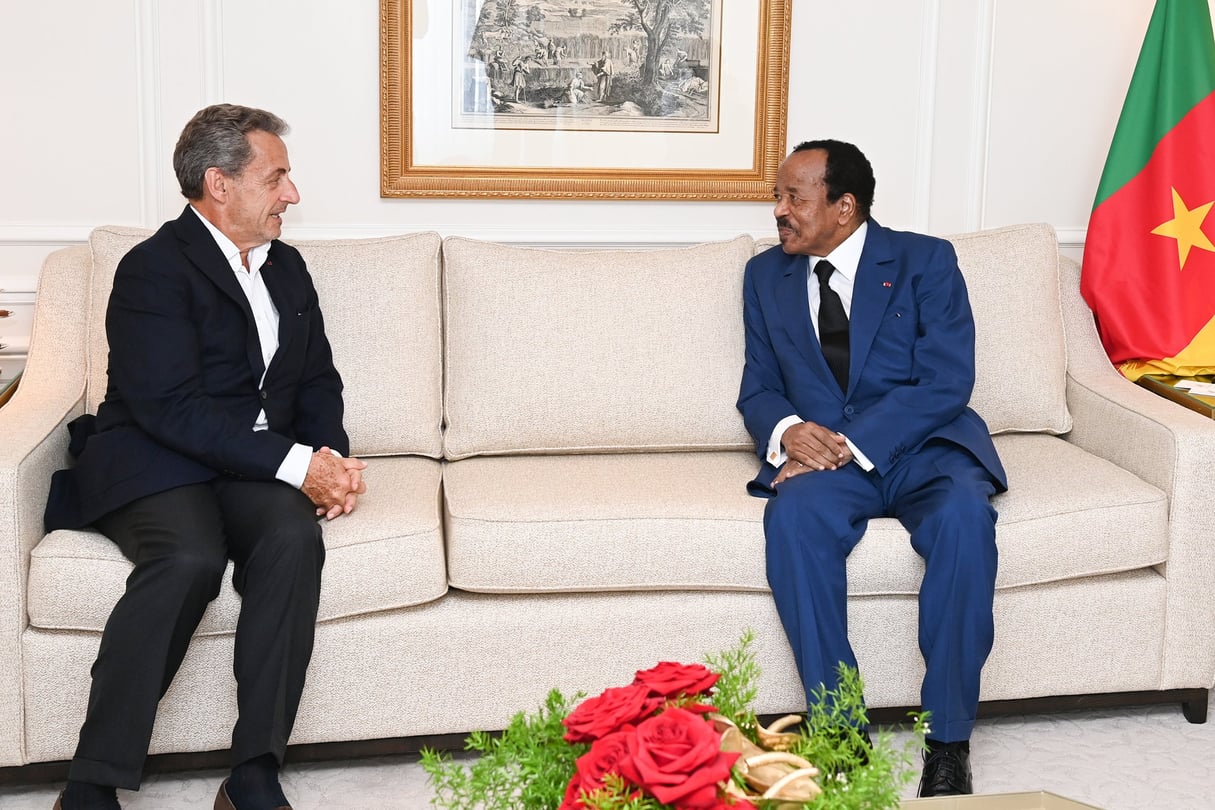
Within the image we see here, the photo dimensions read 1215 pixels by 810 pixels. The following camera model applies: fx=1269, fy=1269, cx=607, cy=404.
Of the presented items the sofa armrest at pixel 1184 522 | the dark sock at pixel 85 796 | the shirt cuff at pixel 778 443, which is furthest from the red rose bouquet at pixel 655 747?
the sofa armrest at pixel 1184 522

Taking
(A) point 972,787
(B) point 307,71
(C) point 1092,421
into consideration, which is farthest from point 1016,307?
(B) point 307,71

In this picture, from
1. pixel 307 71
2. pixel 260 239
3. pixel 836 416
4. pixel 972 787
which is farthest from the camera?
pixel 307 71

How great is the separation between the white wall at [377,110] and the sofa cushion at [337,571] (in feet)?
3.97

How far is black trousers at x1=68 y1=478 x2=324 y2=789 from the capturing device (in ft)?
7.07

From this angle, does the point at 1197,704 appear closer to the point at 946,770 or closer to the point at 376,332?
the point at 946,770

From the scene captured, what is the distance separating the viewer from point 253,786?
2.23 m

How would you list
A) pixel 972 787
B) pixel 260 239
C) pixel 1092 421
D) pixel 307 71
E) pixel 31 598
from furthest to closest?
pixel 307 71 < pixel 1092 421 < pixel 260 239 < pixel 972 787 < pixel 31 598

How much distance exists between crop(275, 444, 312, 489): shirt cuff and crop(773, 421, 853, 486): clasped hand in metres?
0.97

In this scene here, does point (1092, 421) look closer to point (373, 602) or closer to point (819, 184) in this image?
point (819, 184)

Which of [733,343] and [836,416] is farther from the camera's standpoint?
[733,343]

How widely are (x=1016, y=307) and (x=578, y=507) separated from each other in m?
1.29

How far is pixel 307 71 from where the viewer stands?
11.0ft

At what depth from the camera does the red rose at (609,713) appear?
4.29 feet

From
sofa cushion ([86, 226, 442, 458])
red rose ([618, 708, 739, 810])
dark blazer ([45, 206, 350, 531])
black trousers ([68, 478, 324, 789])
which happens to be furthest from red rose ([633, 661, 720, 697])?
sofa cushion ([86, 226, 442, 458])
